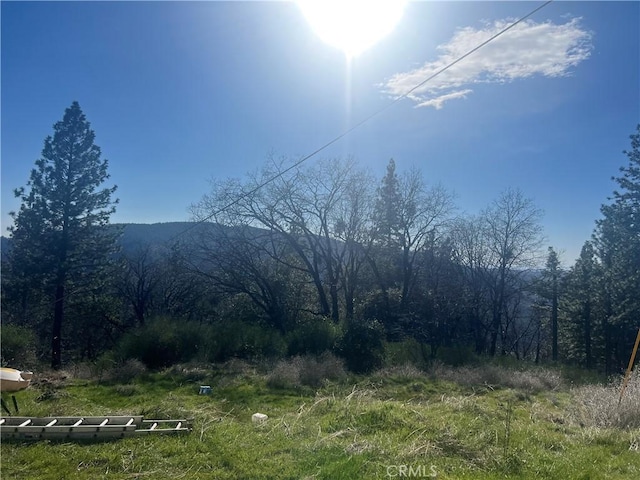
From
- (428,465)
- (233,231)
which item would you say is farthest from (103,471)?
(233,231)

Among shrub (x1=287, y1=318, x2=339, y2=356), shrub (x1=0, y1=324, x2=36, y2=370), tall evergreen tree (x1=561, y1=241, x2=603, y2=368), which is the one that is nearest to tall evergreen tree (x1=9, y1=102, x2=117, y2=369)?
shrub (x1=0, y1=324, x2=36, y2=370)

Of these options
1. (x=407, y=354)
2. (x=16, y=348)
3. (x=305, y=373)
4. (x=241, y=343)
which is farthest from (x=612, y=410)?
(x=16, y=348)

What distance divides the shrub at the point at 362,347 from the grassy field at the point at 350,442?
192 inches

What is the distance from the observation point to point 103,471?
4805 mm

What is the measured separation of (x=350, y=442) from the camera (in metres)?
5.54

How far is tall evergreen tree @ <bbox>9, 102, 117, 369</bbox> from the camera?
858 inches

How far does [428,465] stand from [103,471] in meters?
3.35

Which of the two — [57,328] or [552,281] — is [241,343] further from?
[552,281]

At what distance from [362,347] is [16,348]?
11.6 m

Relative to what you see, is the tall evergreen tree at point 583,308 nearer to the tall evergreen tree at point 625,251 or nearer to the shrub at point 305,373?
the tall evergreen tree at point 625,251

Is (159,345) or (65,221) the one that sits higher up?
(65,221)

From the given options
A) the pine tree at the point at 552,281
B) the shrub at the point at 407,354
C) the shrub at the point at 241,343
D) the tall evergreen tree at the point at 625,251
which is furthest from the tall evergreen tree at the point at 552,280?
the shrub at the point at 241,343

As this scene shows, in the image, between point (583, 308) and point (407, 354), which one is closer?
point (407, 354)

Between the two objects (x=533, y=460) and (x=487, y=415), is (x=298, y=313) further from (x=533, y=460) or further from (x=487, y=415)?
(x=533, y=460)
